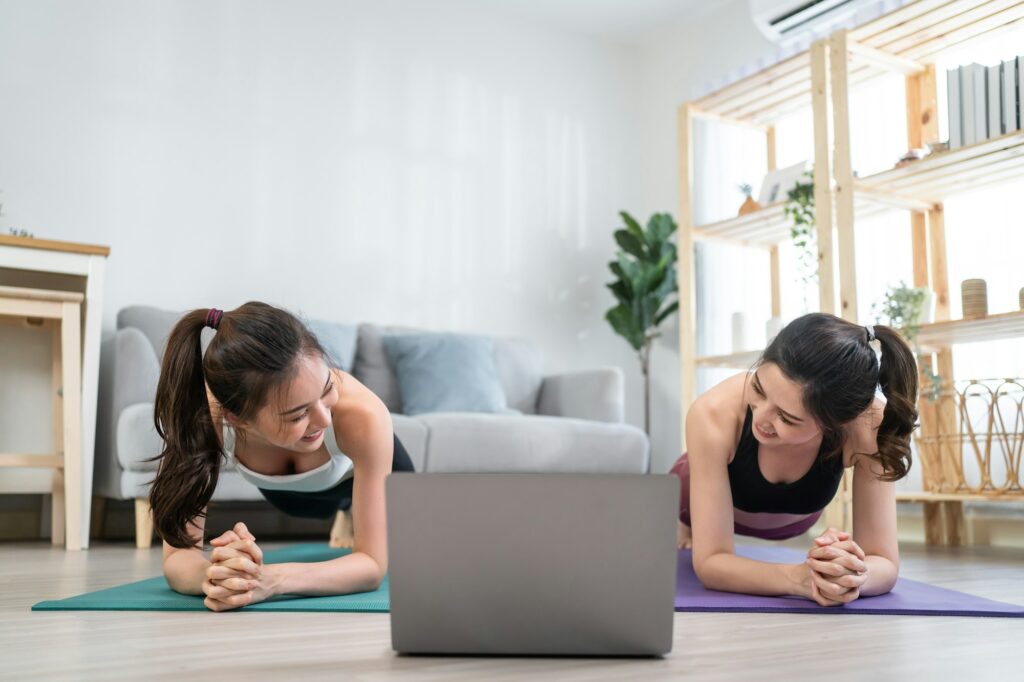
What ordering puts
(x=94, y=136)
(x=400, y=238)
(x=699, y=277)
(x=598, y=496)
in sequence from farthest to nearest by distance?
(x=699, y=277)
(x=400, y=238)
(x=94, y=136)
(x=598, y=496)

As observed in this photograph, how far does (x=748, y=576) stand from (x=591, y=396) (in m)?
2.47

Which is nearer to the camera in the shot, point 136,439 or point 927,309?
point 136,439

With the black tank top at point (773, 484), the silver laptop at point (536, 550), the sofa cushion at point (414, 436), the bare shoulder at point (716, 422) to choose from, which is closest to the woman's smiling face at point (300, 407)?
the silver laptop at point (536, 550)

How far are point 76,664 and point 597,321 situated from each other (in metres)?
4.30

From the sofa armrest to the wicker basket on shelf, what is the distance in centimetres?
122

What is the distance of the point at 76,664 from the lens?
42.1 inches

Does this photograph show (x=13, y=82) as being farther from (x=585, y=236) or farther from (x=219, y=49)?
(x=585, y=236)

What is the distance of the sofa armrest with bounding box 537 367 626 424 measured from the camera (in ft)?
13.4

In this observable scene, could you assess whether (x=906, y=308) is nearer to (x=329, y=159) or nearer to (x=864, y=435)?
(x=864, y=435)

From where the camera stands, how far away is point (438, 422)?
3369 mm

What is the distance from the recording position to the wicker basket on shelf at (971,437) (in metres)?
3.12

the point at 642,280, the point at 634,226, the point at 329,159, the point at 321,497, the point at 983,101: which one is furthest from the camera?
the point at 634,226

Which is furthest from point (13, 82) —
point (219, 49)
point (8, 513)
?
point (8, 513)

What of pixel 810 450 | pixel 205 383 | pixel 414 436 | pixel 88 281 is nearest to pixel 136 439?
pixel 88 281
